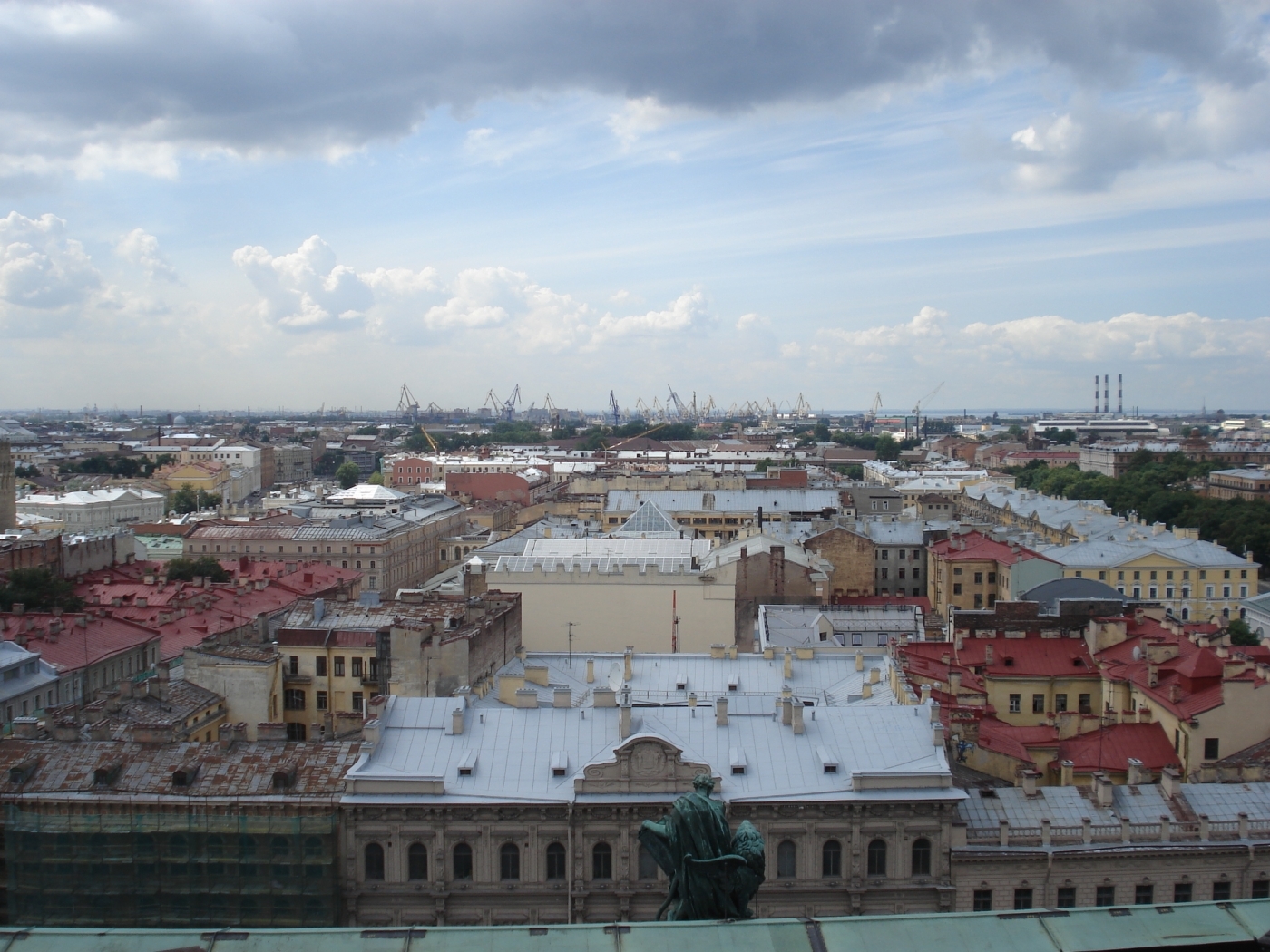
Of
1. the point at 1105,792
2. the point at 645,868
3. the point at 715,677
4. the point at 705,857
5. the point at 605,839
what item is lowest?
the point at 645,868

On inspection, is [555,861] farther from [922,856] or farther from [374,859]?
[922,856]

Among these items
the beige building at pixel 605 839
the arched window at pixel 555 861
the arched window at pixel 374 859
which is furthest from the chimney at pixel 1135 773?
the arched window at pixel 374 859

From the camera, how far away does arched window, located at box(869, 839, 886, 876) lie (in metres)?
23.0

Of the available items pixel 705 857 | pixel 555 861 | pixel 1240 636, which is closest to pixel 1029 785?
pixel 555 861

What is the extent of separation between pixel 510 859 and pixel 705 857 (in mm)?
8694

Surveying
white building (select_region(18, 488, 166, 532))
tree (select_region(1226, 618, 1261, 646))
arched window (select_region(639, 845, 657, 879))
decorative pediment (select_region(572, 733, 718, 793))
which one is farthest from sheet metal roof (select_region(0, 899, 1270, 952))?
white building (select_region(18, 488, 166, 532))

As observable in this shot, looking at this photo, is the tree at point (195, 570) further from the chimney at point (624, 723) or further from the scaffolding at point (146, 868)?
the chimney at point (624, 723)

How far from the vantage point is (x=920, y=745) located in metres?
24.3

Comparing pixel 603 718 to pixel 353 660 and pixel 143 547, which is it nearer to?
pixel 353 660

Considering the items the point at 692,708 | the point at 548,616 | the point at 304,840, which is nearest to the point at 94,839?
the point at 304,840

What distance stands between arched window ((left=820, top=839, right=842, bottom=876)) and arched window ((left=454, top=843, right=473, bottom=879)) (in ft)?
22.2

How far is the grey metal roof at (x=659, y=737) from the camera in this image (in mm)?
23266

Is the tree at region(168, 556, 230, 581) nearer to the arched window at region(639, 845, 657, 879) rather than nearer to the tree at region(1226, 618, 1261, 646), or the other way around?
the arched window at region(639, 845, 657, 879)

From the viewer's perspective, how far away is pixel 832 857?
23.1m
